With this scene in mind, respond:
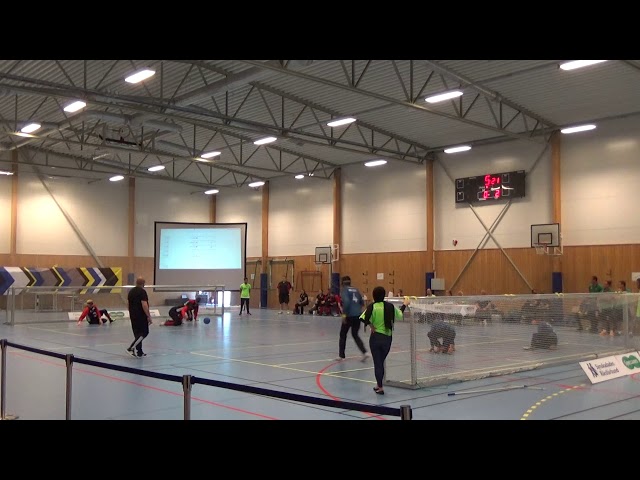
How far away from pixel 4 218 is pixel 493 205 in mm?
27321

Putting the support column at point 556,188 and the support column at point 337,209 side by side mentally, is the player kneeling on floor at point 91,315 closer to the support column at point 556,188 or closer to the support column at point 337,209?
the support column at point 337,209

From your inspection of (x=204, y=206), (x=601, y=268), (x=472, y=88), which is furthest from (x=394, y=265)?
(x=204, y=206)

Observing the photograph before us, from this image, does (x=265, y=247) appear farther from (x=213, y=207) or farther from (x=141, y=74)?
(x=141, y=74)

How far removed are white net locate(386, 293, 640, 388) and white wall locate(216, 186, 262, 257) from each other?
87.9 ft

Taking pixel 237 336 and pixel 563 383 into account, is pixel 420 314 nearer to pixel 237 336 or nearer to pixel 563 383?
pixel 563 383

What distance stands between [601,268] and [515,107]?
754cm

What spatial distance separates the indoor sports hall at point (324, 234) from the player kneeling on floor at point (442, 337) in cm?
4

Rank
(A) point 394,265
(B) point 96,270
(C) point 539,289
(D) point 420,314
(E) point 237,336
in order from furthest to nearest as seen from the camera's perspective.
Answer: (B) point 96,270 < (A) point 394,265 < (C) point 539,289 < (E) point 237,336 < (D) point 420,314

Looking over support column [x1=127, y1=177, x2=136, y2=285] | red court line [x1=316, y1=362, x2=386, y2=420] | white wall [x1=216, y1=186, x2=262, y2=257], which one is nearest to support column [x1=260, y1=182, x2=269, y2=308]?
white wall [x1=216, y1=186, x2=262, y2=257]

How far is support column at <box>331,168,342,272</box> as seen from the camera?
119ft

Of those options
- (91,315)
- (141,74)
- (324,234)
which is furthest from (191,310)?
(141,74)

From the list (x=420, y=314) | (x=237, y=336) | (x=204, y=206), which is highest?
(x=204, y=206)

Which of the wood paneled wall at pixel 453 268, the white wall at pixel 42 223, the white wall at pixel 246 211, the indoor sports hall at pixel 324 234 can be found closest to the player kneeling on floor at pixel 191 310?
the indoor sports hall at pixel 324 234
